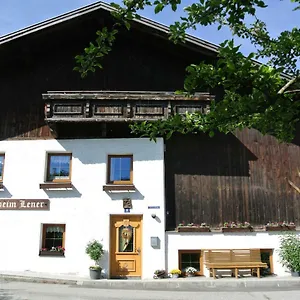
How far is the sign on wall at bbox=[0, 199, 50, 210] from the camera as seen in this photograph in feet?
42.8

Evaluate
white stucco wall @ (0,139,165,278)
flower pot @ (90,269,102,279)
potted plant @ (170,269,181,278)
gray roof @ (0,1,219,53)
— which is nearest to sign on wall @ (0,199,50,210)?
white stucco wall @ (0,139,165,278)

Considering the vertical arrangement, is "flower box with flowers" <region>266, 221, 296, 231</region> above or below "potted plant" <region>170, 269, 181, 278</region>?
above

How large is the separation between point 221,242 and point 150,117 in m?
4.62

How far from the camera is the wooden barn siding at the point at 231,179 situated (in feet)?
42.8

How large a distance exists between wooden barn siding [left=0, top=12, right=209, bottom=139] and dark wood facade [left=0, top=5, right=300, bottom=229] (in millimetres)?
36

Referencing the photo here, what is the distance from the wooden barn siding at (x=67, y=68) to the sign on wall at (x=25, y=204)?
224cm

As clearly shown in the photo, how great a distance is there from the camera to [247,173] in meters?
13.4

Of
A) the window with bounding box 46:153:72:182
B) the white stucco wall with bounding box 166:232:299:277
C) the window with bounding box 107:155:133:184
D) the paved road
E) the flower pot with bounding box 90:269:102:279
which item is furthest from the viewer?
the window with bounding box 46:153:72:182

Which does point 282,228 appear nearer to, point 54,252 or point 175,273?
point 175,273

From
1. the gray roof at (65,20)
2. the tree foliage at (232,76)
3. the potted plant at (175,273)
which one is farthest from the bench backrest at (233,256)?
the tree foliage at (232,76)

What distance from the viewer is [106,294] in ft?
32.6

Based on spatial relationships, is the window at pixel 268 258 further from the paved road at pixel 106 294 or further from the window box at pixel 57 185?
the window box at pixel 57 185

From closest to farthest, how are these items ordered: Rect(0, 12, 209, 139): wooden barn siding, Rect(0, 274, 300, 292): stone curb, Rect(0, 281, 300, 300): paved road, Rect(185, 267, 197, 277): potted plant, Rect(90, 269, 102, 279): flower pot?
Rect(0, 281, 300, 300): paved road < Rect(0, 274, 300, 292): stone curb < Rect(90, 269, 102, 279): flower pot < Rect(185, 267, 197, 277): potted plant < Rect(0, 12, 209, 139): wooden barn siding

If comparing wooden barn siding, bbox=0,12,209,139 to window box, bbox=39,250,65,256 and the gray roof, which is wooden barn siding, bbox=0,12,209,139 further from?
window box, bbox=39,250,65,256
